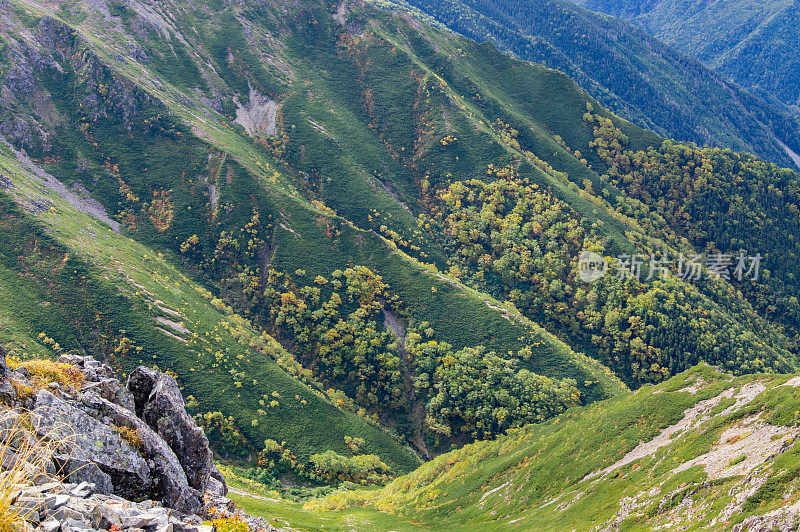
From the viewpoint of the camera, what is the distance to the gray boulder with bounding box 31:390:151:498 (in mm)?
28719

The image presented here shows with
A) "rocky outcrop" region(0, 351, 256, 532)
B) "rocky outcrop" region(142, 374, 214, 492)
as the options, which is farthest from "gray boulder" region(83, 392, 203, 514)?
"rocky outcrop" region(142, 374, 214, 492)

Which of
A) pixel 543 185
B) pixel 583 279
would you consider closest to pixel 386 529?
pixel 583 279

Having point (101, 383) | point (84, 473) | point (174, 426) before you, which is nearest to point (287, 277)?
point (174, 426)

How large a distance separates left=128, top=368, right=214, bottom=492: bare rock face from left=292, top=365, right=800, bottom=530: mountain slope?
43.3m

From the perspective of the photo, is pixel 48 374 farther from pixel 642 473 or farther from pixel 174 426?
pixel 642 473

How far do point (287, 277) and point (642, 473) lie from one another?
121 m

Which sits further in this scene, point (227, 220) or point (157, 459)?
point (227, 220)

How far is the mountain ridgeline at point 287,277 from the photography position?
118500 millimetres

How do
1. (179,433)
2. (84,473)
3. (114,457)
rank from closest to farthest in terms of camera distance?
(84,473) < (114,457) < (179,433)

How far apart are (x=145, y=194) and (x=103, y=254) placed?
41.0 metres

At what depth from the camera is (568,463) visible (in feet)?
242

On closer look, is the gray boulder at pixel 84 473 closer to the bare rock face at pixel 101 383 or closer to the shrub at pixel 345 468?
the bare rock face at pixel 101 383

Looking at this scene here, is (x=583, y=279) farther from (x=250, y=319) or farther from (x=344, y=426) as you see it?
(x=250, y=319)

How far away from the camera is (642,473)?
5825cm
